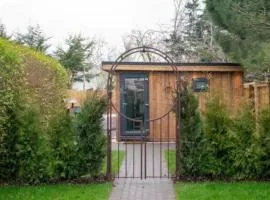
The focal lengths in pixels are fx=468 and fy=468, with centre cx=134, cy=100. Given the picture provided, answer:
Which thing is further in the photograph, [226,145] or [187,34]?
[187,34]

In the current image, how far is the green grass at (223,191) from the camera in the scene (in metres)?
6.55

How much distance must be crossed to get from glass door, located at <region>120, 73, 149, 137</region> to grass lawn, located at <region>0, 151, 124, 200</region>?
21.9ft

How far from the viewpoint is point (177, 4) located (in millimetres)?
25844

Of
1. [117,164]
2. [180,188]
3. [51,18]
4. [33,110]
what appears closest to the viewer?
[180,188]

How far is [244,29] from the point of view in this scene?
10828 mm

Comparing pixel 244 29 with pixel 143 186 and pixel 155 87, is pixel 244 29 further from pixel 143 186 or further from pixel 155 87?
pixel 143 186

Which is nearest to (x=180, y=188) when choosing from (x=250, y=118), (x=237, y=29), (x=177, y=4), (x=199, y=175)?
(x=199, y=175)

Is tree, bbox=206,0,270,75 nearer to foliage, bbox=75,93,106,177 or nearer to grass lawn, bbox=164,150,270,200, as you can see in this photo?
grass lawn, bbox=164,150,270,200

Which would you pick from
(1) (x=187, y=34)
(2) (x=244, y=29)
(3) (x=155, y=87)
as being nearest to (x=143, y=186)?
(2) (x=244, y=29)

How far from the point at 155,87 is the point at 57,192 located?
786cm

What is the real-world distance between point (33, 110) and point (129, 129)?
6.85 m

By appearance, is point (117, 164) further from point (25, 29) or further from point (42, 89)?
point (25, 29)

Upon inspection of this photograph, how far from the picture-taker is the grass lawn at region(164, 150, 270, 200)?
21.5ft

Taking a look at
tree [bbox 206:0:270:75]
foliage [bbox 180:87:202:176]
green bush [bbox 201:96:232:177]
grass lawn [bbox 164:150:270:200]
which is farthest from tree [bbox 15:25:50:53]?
grass lawn [bbox 164:150:270:200]
